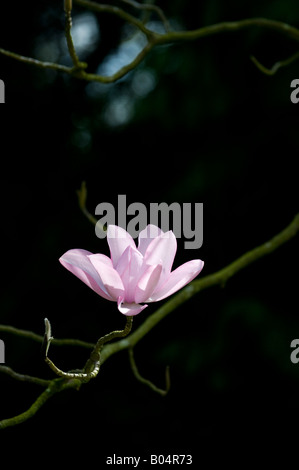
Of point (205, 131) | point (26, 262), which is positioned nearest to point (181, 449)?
point (26, 262)

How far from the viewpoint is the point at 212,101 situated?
292cm

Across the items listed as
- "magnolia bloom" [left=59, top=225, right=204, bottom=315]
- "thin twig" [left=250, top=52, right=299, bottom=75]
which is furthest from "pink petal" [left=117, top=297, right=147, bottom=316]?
"thin twig" [left=250, top=52, right=299, bottom=75]

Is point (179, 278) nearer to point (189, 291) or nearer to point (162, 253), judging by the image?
point (162, 253)

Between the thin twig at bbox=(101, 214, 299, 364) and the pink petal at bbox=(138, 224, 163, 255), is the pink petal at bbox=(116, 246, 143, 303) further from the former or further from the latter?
the thin twig at bbox=(101, 214, 299, 364)

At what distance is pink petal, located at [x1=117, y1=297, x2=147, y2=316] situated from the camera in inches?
23.0

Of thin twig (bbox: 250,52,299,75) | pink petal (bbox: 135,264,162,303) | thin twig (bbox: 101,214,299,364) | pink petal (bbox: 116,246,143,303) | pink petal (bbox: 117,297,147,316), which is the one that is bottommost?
pink petal (bbox: 117,297,147,316)

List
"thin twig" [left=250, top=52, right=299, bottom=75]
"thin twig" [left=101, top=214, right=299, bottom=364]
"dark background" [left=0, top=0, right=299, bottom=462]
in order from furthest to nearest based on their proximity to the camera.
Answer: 1. "dark background" [left=0, top=0, right=299, bottom=462]
2. "thin twig" [left=250, top=52, right=299, bottom=75]
3. "thin twig" [left=101, top=214, right=299, bottom=364]

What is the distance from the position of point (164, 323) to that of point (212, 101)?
104 cm

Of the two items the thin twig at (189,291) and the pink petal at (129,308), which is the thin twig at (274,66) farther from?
the pink petal at (129,308)

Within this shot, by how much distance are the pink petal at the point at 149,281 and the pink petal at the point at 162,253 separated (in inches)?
0.5

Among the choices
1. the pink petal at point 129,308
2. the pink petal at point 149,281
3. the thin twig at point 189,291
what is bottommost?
→ the pink petal at point 129,308

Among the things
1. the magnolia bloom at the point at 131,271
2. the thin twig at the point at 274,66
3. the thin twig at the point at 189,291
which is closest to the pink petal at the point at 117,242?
the magnolia bloom at the point at 131,271

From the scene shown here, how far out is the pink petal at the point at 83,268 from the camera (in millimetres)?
596

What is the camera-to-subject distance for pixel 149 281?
1.95 feet
